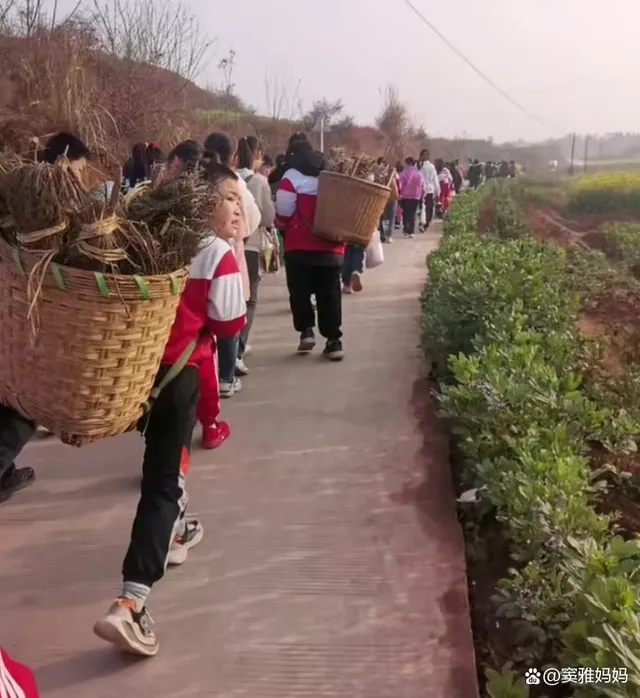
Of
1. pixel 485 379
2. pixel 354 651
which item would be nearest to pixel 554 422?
pixel 485 379

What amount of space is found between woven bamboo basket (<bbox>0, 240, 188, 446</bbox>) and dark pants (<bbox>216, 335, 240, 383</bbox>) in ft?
9.53

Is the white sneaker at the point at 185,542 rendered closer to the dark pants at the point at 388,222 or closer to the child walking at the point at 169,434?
the child walking at the point at 169,434

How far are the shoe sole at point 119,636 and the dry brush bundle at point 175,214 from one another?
3.71 feet

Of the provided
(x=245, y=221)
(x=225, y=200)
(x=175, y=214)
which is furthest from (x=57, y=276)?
(x=245, y=221)

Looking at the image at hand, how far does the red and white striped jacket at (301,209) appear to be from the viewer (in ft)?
20.5

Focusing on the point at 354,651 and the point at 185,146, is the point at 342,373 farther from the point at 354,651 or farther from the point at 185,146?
the point at 354,651

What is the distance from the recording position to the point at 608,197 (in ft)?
94.7

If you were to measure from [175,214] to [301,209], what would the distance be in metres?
3.63

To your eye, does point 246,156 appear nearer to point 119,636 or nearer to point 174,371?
point 174,371

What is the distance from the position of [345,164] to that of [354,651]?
405 cm

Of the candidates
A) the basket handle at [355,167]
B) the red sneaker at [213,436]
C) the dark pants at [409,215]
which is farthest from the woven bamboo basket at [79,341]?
the dark pants at [409,215]

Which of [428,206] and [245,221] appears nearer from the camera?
[245,221]

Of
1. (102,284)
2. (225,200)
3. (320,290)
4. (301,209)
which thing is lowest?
(320,290)

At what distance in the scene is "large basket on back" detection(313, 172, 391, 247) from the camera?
585 centimetres
